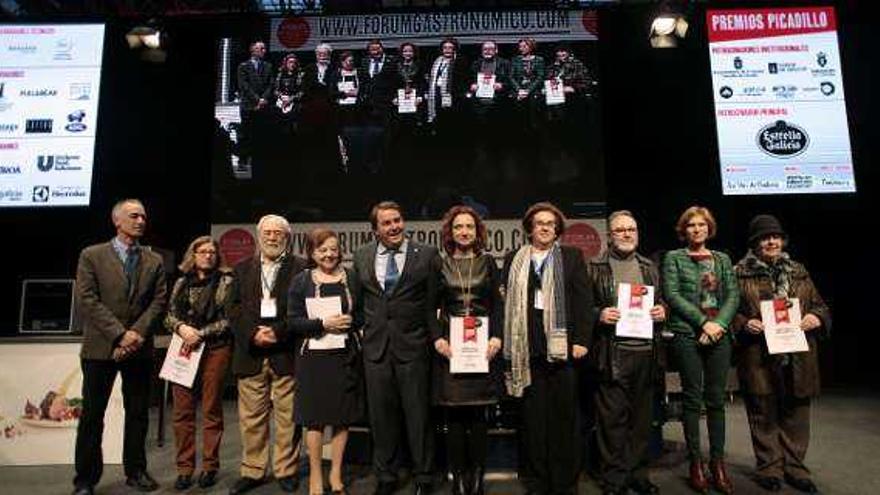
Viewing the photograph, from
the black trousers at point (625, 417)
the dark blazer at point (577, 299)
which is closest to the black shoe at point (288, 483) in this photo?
the dark blazer at point (577, 299)

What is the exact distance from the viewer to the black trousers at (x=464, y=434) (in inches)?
121

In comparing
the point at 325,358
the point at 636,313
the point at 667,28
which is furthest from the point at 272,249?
the point at 667,28

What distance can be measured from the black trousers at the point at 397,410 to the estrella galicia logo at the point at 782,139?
14.4 feet

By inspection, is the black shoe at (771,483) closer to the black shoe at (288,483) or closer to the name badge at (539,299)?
the name badge at (539,299)

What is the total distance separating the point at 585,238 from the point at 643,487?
2877 mm

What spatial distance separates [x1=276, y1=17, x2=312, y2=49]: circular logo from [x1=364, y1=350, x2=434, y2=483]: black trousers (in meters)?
3.96

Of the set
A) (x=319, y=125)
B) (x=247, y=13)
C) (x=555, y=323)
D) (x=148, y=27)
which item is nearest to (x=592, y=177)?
(x=319, y=125)

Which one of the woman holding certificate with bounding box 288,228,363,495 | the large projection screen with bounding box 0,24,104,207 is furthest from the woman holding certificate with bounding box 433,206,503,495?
the large projection screen with bounding box 0,24,104,207

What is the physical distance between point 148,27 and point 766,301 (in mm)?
5629

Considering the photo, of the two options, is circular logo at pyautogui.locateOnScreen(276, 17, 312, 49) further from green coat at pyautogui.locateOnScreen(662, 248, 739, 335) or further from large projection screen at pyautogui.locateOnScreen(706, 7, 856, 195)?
green coat at pyautogui.locateOnScreen(662, 248, 739, 335)

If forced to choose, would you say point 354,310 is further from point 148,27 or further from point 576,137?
point 148,27

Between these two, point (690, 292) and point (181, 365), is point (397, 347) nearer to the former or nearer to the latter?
point (181, 365)

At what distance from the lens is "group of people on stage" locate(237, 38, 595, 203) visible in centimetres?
584

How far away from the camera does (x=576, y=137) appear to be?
19.2 feet
